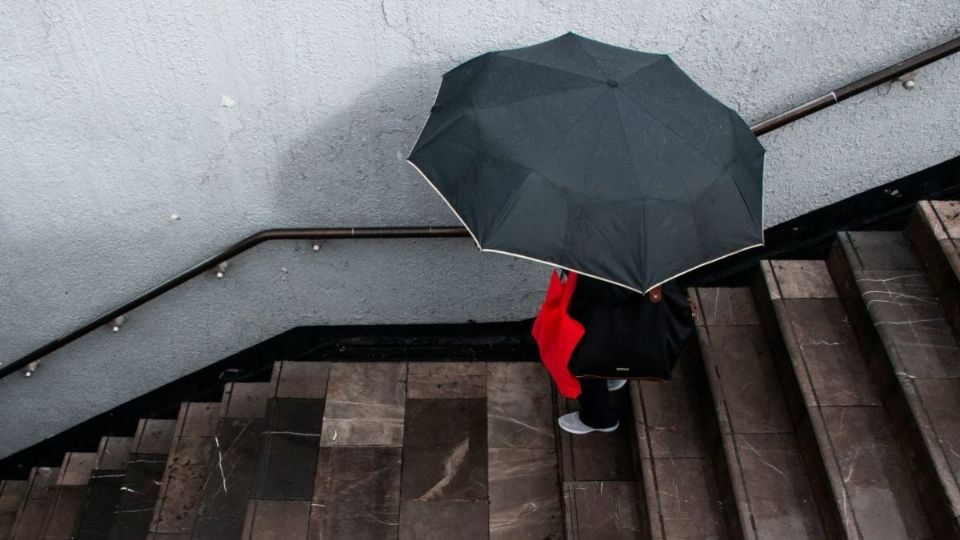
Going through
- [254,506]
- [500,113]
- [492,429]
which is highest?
[500,113]

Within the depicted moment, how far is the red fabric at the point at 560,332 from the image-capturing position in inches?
137

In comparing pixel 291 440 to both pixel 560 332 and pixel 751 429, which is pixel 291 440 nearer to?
pixel 560 332

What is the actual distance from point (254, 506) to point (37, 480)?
77.3 inches

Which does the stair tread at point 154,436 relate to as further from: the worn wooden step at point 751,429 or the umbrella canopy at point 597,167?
the worn wooden step at point 751,429

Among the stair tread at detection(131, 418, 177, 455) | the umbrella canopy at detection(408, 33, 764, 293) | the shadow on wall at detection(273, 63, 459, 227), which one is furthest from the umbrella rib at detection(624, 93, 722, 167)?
the stair tread at detection(131, 418, 177, 455)

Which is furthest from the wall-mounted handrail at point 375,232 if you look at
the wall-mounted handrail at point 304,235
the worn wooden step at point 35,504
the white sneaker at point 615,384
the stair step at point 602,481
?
the stair step at point 602,481

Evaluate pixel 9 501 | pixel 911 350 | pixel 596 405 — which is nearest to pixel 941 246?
pixel 911 350

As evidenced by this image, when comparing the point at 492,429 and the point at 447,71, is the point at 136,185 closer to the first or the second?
the point at 447,71

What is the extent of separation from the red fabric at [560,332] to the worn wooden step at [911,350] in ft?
4.42

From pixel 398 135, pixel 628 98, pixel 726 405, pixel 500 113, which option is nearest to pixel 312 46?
pixel 398 135

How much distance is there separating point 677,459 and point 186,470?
8.42 feet

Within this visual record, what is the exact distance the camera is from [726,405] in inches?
153

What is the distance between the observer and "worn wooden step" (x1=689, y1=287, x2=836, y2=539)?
356 cm

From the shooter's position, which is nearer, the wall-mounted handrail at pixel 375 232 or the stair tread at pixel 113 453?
the wall-mounted handrail at pixel 375 232
